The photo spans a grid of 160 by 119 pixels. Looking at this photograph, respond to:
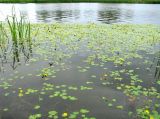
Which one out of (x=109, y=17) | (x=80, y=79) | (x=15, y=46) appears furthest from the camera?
(x=109, y=17)

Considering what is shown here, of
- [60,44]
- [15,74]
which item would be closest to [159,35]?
[60,44]

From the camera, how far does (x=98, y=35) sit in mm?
15852

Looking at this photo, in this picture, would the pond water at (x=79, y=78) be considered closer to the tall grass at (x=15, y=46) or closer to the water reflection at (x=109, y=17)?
the tall grass at (x=15, y=46)

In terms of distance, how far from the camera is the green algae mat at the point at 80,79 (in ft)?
21.1

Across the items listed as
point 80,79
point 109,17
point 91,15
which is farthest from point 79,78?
point 91,15

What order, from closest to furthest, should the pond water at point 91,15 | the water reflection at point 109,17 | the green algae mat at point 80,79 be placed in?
the green algae mat at point 80,79 < the water reflection at point 109,17 < the pond water at point 91,15

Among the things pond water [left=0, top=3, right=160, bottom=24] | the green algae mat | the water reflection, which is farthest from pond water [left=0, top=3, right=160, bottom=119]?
the water reflection

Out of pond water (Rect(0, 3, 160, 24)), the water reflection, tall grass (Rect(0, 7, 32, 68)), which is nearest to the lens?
tall grass (Rect(0, 7, 32, 68))

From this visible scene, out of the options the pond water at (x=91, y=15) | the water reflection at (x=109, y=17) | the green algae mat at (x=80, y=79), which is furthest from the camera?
the pond water at (x=91, y=15)

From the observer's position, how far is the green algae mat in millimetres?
6422

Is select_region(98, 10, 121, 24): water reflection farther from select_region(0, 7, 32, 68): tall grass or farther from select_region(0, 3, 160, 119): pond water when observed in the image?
select_region(0, 7, 32, 68): tall grass

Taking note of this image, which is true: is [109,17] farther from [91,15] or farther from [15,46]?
[15,46]

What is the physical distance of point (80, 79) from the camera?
28.1 feet

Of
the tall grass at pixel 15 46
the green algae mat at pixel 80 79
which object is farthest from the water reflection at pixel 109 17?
the tall grass at pixel 15 46
